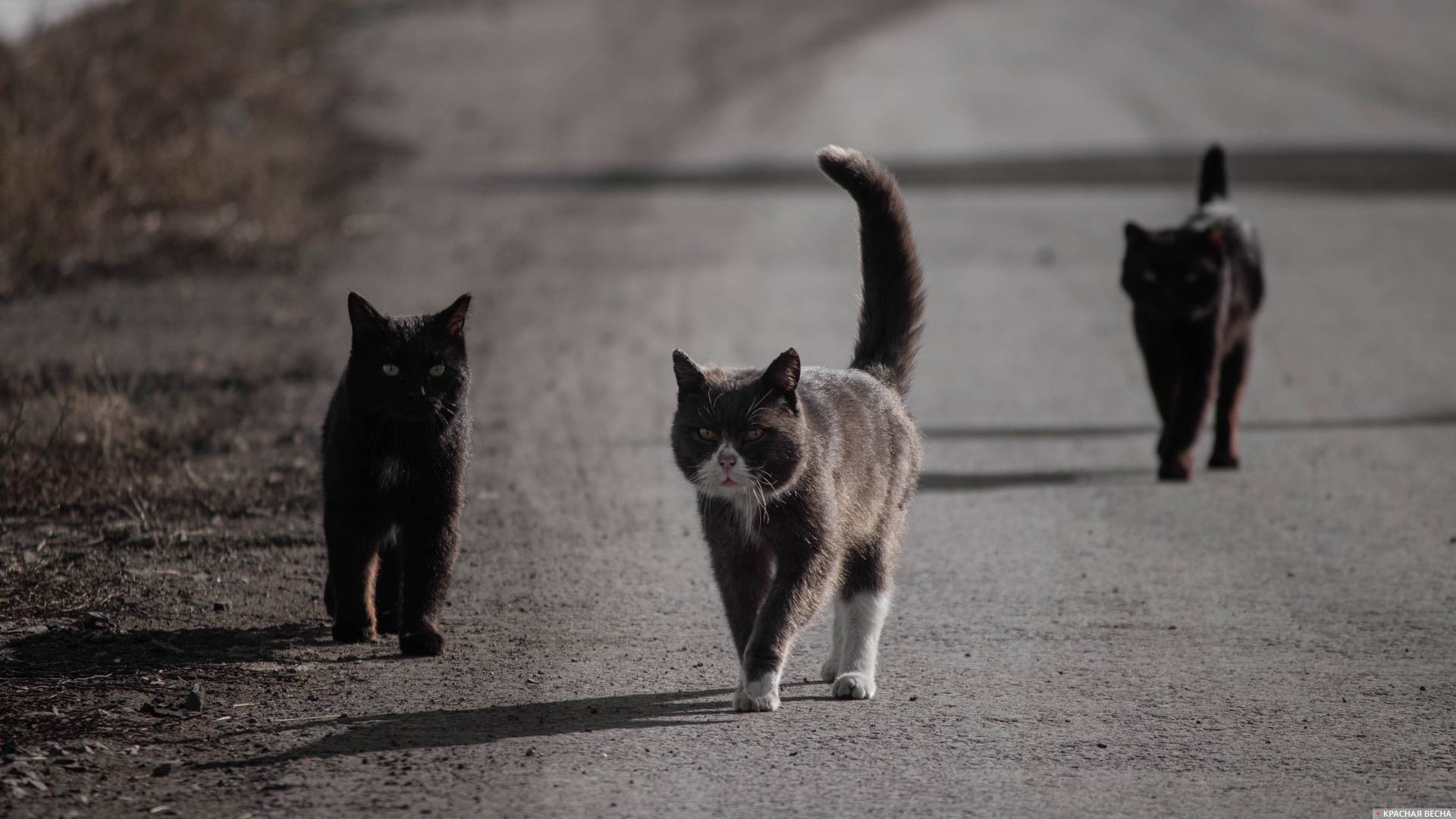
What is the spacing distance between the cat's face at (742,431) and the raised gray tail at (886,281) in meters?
0.95

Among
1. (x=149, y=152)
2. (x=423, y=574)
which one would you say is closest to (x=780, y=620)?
(x=423, y=574)

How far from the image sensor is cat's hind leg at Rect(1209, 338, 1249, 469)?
29.9ft

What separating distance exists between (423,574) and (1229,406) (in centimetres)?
484

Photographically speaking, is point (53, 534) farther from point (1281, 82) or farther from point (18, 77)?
point (1281, 82)

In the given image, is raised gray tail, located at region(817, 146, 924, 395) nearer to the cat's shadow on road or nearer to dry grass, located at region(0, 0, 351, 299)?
the cat's shadow on road

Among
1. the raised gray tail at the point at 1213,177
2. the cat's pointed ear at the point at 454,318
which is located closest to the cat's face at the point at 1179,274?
the raised gray tail at the point at 1213,177

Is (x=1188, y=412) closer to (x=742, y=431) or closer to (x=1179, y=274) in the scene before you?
(x=1179, y=274)

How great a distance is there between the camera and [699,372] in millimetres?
5758

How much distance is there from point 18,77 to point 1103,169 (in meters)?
10.6

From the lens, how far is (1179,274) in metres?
8.84

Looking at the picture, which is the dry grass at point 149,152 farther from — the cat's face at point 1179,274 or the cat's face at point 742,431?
the cat's face at point 742,431

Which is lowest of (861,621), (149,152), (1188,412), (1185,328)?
(861,621)

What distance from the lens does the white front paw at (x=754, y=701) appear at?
5523 mm

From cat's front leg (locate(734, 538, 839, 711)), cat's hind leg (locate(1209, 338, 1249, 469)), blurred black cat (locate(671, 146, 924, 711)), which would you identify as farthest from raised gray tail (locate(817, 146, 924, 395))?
cat's hind leg (locate(1209, 338, 1249, 469))
